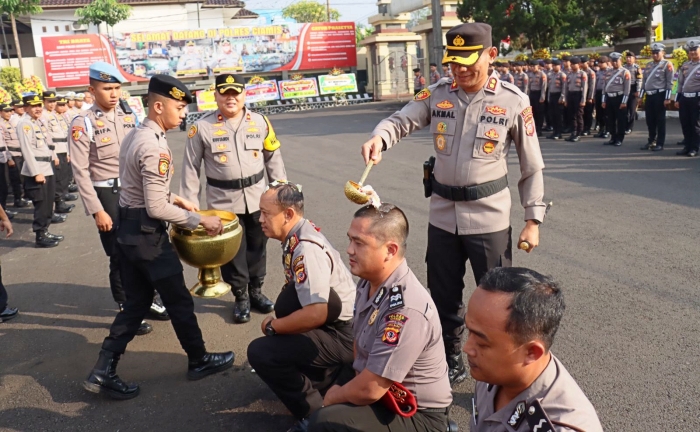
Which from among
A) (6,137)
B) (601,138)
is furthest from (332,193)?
(601,138)

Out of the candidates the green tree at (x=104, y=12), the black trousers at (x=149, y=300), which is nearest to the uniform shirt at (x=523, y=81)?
the black trousers at (x=149, y=300)

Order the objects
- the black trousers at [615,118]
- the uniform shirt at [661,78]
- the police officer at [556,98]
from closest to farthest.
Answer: the uniform shirt at [661,78] < the black trousers at [615,118] < the police officer at [556,98]

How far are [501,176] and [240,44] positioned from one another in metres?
34.4

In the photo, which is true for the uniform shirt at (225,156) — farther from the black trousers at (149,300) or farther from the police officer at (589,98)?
the police officer at (589,98)

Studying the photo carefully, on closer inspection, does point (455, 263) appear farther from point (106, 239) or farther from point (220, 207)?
point (106, 239)

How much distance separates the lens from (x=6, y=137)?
34.9 ft

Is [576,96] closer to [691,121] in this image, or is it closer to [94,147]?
[691,121]

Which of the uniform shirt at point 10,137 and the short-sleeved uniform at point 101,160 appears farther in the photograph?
the uniform shirt at point 10,137

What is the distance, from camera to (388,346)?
240 cm

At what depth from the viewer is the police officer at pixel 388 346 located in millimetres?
2418

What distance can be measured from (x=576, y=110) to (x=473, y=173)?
1172cm

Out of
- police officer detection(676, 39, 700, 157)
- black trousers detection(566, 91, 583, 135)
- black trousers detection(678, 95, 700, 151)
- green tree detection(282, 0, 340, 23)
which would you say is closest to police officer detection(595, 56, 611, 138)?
black trousers detection(566, 91, 583, 135)

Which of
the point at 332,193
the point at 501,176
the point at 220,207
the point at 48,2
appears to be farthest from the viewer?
the point at 48,2

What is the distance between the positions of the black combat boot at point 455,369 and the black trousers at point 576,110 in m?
11.6
